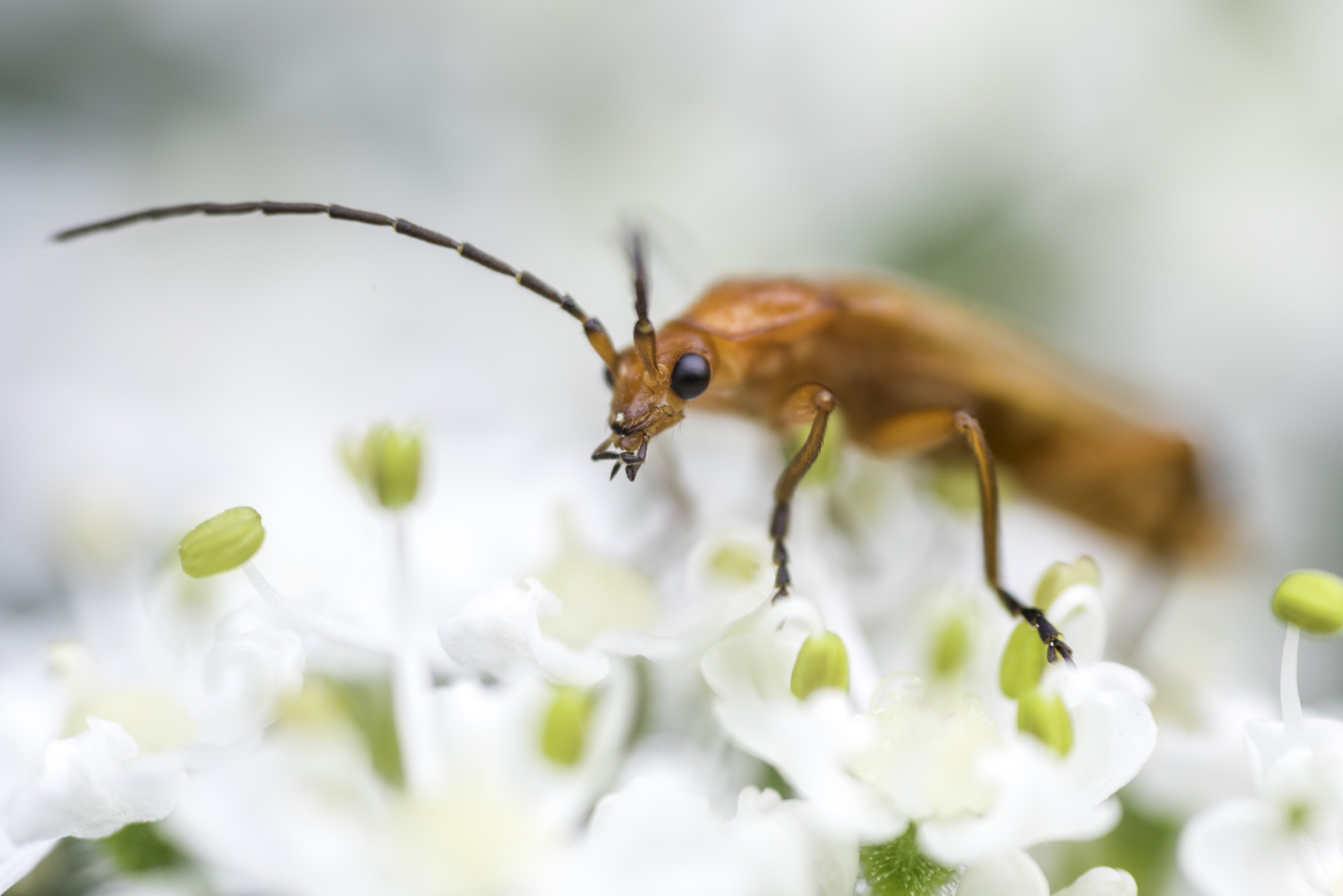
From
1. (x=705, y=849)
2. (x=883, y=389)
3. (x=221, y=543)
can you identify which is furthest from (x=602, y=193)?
(x=705, y=849)

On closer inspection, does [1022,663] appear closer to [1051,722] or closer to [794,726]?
[1051,722]

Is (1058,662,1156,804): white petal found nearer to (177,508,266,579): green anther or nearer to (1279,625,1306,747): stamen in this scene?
(1279,625,1306,747): stamen

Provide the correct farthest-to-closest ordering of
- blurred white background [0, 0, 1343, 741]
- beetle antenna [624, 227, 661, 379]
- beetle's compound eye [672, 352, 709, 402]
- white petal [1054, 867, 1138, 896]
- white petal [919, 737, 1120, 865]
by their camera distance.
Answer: blurred white background [0, 0, 1343, 741] → beetle's compound eye [672, 352, 709, 402] → beetle antenna [624, 227, 661, 379] → white petal [1054, 867, 1138, 896] → white petal [919, 737, 1120, 865]

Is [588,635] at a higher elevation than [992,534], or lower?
lower

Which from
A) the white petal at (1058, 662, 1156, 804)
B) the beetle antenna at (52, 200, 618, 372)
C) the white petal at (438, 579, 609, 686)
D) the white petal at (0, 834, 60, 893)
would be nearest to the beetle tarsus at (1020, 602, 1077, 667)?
the white petal at (1058, 662, 1156, 804)

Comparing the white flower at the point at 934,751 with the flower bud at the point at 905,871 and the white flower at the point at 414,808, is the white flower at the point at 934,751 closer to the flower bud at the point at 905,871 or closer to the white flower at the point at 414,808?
the flower bud at the point at 905,871

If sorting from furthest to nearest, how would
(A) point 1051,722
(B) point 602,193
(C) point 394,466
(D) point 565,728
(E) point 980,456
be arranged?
1. (B) point 602,193
2. (E) point 980,456
3. (C) point 394,466
4. (D) point 565,728
5. (A) point 1051,722
